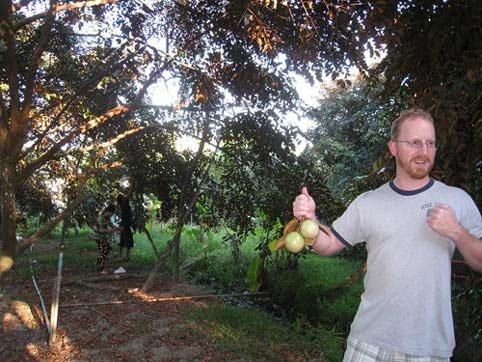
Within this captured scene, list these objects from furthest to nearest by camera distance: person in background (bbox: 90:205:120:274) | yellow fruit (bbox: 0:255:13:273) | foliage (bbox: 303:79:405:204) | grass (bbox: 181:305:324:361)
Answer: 1. foliage (bbox: 303:79:405:204)
2. person in background (bbox: 90:205:120:274)
3. yellow fruit (bbox: 0:255:13:273)
4. grass (bbox: 181:305:324:361)

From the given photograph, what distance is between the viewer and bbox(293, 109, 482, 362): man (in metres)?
1.72

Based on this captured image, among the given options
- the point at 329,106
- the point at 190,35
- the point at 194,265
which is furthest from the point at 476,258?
the point at 329,106

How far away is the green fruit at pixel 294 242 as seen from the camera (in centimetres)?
187

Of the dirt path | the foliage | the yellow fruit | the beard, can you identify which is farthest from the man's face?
the foliage

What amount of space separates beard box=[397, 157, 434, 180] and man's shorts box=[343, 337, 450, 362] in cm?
77

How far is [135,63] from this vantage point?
614 centimetres

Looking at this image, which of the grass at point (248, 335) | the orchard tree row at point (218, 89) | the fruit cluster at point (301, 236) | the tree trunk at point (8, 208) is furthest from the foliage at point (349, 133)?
the fruit cluster at point (301, 236)

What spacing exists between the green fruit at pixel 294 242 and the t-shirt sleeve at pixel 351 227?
0.23 meters

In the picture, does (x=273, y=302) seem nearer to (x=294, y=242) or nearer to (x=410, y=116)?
(x=294, y=242)

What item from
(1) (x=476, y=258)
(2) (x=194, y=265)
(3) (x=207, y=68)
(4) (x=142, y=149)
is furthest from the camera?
(2) (x=194, y=265)

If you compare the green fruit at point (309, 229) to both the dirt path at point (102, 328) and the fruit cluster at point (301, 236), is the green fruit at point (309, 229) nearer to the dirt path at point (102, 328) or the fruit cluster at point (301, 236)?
the fruit cluster at point (301, 236)

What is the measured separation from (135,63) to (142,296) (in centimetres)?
407

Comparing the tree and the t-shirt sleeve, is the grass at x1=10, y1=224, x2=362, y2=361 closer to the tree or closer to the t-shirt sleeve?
the tree

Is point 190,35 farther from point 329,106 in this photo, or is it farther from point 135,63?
point 329,106
